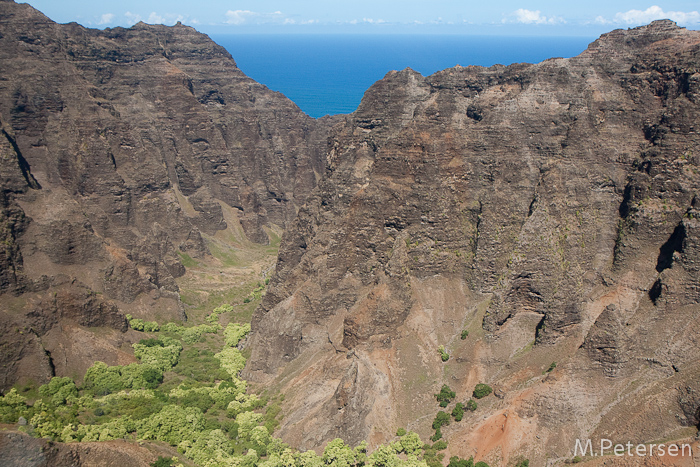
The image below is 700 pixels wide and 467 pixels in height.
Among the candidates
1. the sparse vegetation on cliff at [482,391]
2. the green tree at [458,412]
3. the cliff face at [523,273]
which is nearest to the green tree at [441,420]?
the green tree at [458,412]

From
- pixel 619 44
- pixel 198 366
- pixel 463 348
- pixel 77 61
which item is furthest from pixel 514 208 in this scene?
pixel 77 61

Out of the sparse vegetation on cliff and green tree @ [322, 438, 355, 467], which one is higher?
the sparse vegetation on cliff

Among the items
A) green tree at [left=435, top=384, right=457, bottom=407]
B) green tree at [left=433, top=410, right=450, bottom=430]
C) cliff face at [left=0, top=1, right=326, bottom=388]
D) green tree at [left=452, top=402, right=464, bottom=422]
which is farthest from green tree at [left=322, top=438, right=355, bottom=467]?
cliff face at [left=0, top=1, right=326, bottom=388]

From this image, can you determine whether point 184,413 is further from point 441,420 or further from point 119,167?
point 119,167

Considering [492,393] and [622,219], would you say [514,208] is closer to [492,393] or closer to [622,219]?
[622,219]

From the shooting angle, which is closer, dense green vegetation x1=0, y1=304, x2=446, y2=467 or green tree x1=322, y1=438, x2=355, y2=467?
green tree x1=322, y1=438, x2=355, y2=467

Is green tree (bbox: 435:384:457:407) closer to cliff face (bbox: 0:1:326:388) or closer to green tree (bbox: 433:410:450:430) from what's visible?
green tree (bbox: 433:410:450:430)
